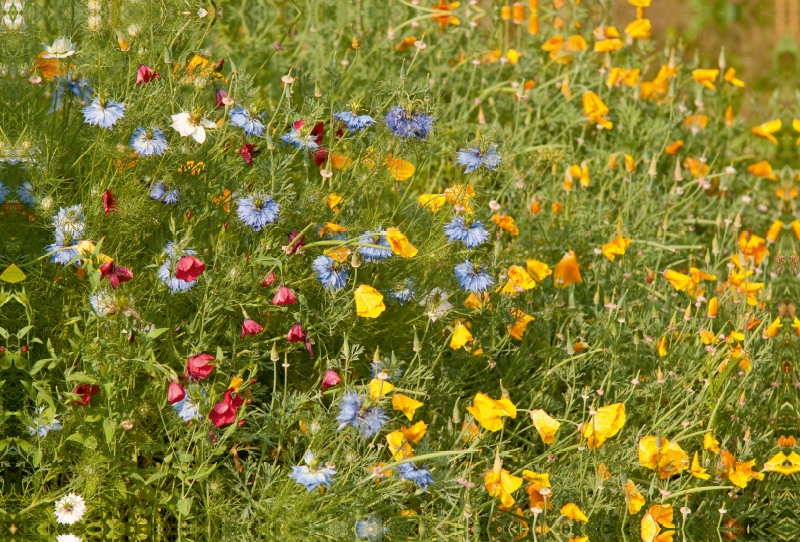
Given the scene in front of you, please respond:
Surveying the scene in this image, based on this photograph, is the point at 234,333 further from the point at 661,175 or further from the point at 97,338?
the point at 661,175

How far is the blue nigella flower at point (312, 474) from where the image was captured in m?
1.88

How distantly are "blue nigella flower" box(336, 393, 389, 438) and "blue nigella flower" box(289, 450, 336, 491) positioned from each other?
0.09 meters

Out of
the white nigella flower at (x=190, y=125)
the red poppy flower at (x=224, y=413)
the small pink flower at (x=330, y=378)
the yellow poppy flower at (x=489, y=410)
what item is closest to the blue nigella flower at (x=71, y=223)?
the white nigella flower at (x=190, y=125)

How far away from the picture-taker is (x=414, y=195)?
3.33 meters

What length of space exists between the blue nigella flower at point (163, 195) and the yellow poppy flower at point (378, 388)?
648 millimetres

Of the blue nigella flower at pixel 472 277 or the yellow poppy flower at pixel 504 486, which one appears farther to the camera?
the blue nigella flower at pixel 472 277

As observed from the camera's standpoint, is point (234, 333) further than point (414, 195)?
No

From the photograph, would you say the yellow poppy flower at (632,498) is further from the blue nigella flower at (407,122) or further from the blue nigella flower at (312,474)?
the blue nigella flower at (407,122)

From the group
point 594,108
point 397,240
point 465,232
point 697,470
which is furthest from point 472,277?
point 594,108

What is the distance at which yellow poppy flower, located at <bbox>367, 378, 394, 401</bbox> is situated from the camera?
6.53 feet

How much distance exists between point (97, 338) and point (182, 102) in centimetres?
62

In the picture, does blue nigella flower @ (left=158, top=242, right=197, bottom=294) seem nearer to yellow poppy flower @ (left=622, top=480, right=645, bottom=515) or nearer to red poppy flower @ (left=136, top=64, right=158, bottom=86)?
red poppy flower @ (left=136, top=64, right=158, bottom=86)

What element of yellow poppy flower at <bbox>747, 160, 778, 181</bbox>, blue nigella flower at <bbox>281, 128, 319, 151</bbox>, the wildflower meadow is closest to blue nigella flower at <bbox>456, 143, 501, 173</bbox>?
the wildflower meadow

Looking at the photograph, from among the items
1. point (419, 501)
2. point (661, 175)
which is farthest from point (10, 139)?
point (661, 175)
